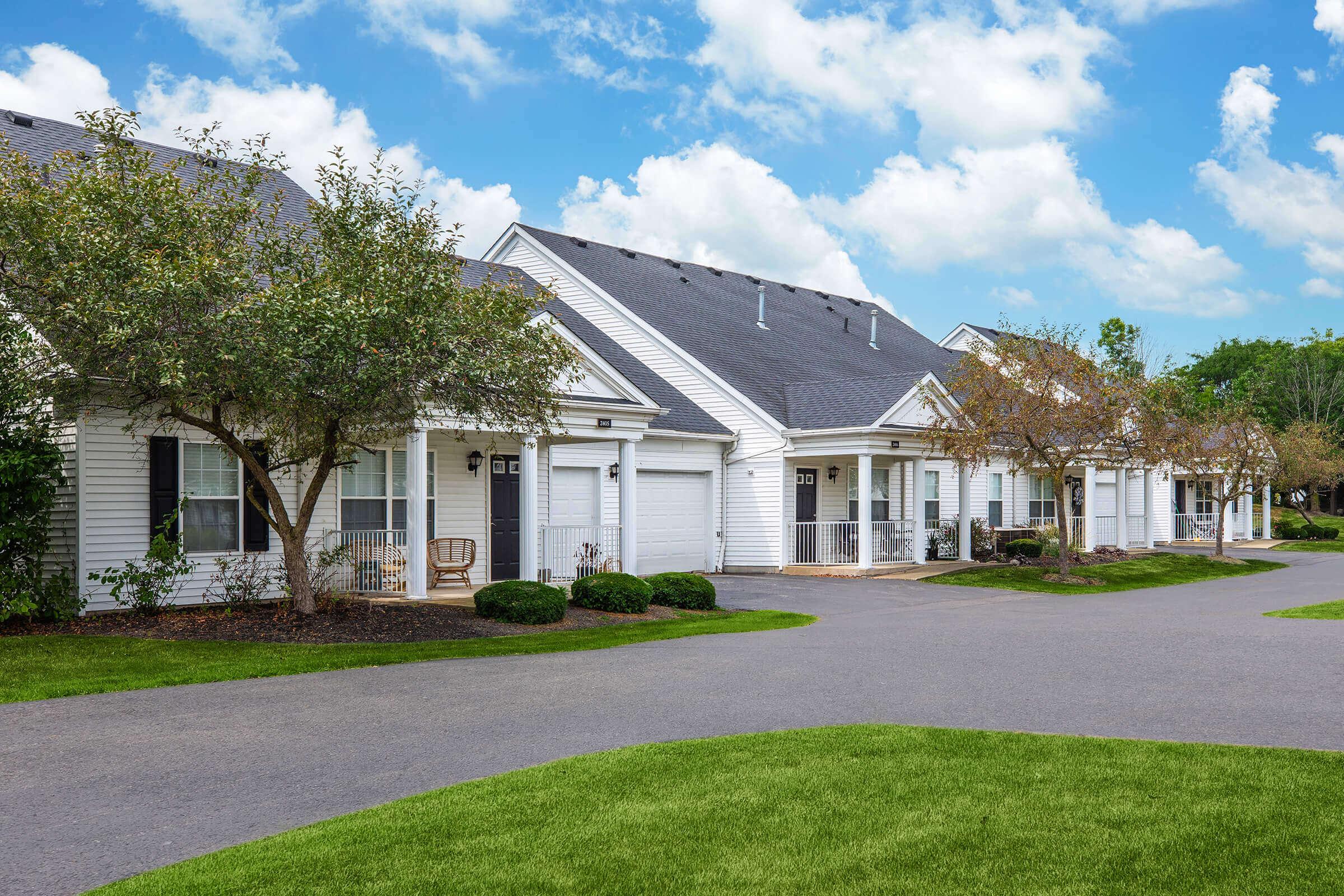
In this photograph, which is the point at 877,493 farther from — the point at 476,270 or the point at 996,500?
the point at 476,270

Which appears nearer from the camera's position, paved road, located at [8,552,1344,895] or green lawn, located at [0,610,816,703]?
paved road, located at [8,552,1344,895]

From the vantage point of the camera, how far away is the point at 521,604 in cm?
1425

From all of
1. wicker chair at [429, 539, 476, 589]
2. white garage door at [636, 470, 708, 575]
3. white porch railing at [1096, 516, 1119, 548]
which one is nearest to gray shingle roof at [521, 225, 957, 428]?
white garage door at [636, 470, 708, 575]

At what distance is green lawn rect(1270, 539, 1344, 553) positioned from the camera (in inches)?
1435

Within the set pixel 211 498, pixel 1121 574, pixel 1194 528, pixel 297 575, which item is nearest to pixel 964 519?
pixel 1121 574

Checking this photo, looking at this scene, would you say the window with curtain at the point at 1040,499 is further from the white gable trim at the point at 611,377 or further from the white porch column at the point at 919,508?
the white gable trim at the point at 611,377

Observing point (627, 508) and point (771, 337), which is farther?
point (771, 337)

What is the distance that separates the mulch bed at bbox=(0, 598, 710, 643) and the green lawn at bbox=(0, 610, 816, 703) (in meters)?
0.35

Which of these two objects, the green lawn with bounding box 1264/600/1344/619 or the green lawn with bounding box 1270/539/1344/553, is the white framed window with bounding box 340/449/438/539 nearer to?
the green lawn with bounding box 1264/600/1344/619

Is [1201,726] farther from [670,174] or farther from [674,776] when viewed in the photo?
[670,174]

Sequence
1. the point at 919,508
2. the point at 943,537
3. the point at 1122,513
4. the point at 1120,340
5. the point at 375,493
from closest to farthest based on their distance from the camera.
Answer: the point at 375,493 → the point at 919,508 → the point at 943,537 → the point at 1122,513 → the point at 1120,340

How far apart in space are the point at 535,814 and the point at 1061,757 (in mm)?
3490

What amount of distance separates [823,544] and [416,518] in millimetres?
11152

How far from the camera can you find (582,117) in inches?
889
